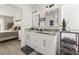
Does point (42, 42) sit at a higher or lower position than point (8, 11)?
lower

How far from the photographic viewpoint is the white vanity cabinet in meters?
1.43

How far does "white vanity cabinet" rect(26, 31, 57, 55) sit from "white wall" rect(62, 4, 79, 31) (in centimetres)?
39

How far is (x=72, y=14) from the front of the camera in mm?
1434

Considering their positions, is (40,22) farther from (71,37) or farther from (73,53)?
(73,53)

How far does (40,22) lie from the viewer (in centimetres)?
154

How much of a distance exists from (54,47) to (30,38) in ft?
1.68

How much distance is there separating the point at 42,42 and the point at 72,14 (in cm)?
78

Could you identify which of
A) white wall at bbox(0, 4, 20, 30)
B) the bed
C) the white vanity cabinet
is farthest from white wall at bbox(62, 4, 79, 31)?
the bed

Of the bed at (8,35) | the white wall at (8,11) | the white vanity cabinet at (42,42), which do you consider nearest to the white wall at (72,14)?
the white vanity cabinet at (42,42)

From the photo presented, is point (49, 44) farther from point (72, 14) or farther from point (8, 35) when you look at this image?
point (8, 35)

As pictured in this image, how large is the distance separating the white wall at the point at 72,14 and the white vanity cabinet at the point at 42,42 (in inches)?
15.5

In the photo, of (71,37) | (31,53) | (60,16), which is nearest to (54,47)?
(71,37)

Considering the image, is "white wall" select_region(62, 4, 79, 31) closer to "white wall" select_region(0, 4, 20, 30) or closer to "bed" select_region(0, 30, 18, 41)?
"white wall" select_region(0, 4, 20, 30)

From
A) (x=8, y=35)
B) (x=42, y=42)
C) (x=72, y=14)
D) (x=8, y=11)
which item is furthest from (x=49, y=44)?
(x=8, y=11)
